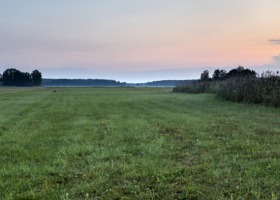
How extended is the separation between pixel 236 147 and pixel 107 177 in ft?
12.3

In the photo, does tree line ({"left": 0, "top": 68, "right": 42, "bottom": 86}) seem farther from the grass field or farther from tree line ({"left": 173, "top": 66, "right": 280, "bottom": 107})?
the grass field

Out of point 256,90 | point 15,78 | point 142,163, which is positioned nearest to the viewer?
point 142,163

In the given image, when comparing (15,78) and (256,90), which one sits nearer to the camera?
(256,90)

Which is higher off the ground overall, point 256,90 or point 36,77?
point 36,77

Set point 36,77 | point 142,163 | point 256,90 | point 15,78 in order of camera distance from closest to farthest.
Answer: point 142,163, point 256,90, point 15,78, point 36,77

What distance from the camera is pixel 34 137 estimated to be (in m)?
10.1

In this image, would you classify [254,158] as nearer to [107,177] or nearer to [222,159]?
[222,159]

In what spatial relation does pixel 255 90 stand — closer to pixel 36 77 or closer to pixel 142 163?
pixel 142 163

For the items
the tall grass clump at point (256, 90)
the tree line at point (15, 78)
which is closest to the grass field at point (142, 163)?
the tall grass clump at point (256, 90)

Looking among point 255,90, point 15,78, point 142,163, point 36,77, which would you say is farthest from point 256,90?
point 36,77

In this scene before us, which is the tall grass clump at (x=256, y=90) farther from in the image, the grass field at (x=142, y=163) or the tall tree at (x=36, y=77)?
the tall tree at (x=36, y=77)

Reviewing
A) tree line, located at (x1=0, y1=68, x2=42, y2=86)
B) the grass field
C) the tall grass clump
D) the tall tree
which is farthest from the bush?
the tall tree

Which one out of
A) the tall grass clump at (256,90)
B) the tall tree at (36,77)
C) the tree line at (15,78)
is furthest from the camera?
the tall tree at (36,77)

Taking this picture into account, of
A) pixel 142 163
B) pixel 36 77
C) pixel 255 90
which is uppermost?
pixel 36 77
